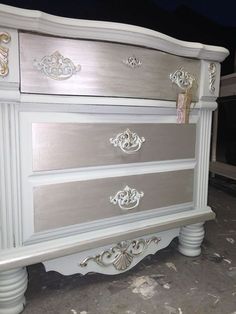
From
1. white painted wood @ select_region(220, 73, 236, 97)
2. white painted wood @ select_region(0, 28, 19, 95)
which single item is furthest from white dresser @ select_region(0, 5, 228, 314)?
white painted wood @ select_region(220, 73, 236, 97)

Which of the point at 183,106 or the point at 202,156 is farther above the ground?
the point at 183,106

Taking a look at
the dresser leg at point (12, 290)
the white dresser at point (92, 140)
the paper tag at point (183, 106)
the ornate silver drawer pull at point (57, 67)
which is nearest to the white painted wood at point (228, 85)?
the white dresser at point (92, 140)

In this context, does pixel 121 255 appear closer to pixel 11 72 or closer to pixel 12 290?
pixel 12 290

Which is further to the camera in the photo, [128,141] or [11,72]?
[128,141]

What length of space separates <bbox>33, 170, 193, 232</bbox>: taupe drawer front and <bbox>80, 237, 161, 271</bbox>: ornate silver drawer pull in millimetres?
115

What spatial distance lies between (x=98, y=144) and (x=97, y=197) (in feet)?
0.48

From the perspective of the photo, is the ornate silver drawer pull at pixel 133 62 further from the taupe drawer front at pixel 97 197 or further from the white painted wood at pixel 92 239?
the white painted wood at pixel 92 239

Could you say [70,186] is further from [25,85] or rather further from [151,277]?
[151,277]

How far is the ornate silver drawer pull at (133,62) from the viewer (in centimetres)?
74

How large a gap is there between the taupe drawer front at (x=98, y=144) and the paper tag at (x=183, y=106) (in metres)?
0.03

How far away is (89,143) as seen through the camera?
2.38 ft

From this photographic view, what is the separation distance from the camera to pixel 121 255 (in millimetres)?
845

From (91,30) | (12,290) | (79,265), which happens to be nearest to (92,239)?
(79,265)

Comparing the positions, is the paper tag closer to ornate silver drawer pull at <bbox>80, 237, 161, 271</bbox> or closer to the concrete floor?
ornate silver drawer pull at <bbox>80, 237, 161, 271</bbox>
